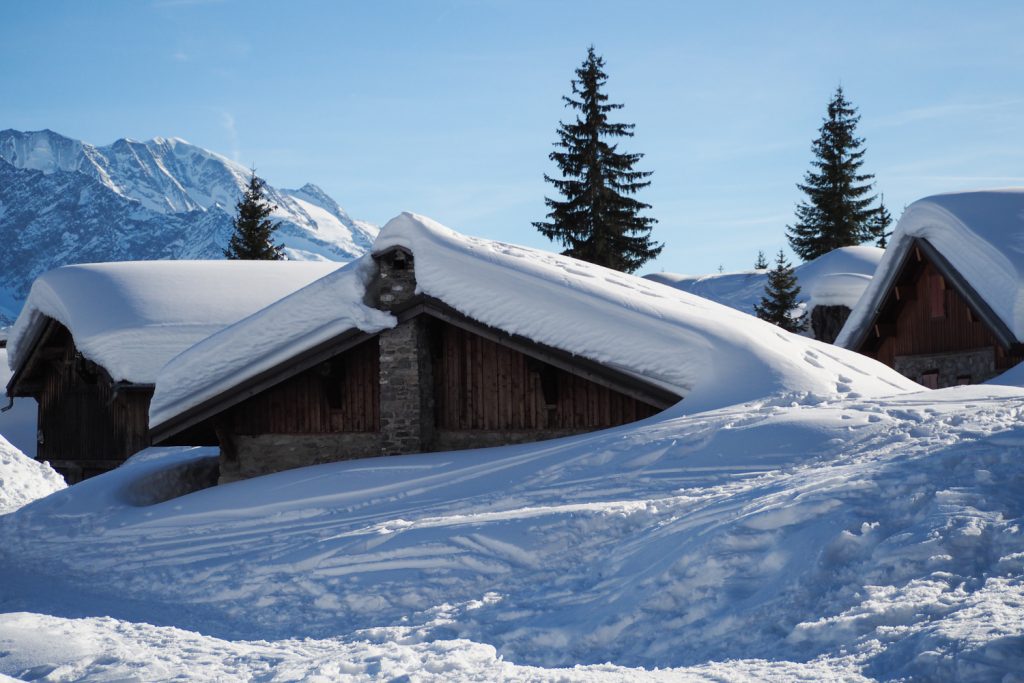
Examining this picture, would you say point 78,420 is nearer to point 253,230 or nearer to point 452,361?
point 452,361

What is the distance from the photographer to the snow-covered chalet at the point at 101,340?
23.5 m

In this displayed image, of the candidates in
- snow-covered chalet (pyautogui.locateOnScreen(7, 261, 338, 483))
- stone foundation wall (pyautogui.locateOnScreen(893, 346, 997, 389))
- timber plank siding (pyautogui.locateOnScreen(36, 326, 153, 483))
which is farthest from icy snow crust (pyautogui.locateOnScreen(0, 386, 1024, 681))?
timber plank siding (pyautogui.locateOnScreen(36, 326, 153, 483))

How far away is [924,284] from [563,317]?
14.2 metres

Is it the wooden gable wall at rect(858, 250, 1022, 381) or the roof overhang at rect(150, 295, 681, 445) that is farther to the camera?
the wooden gable wall at rect(858, 250, 1022, 381)

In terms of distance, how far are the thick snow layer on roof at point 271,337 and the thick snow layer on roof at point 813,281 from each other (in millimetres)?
18086

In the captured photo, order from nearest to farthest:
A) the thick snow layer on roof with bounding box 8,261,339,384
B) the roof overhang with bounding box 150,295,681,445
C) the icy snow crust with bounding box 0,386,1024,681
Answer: the icy snow crust with bounding box 0,386,1024,681 < the roof overhang with bounding box 150,295,681,445 < the thick snow layer on roof with bounding box 8,261,339,384

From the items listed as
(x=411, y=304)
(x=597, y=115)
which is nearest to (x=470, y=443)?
(x=411, y=304)

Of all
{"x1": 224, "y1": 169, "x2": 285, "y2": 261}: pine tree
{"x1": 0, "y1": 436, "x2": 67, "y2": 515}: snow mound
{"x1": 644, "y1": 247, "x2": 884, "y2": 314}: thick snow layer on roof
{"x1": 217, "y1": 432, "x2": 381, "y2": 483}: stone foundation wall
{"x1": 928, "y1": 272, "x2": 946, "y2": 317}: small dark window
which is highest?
{"x1": 224, "y1": 169, "x2": 285, "y2": 261}: pine tree

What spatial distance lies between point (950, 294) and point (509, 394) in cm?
1360

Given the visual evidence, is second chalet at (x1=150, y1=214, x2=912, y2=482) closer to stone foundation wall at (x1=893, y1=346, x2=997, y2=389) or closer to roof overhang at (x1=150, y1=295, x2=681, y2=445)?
roof overhang at (x1=150, y1=295, x2=681, y2=445)

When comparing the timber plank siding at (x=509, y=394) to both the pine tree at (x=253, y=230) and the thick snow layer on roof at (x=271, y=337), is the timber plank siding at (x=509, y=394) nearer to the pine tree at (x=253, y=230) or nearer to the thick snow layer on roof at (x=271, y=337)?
the thick snow layer on roof at (x=271, y=337)

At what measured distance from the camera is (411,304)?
12.9m

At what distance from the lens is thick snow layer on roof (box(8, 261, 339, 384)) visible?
23.2 meters

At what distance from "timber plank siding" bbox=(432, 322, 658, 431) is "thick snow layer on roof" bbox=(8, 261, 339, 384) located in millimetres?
11859
